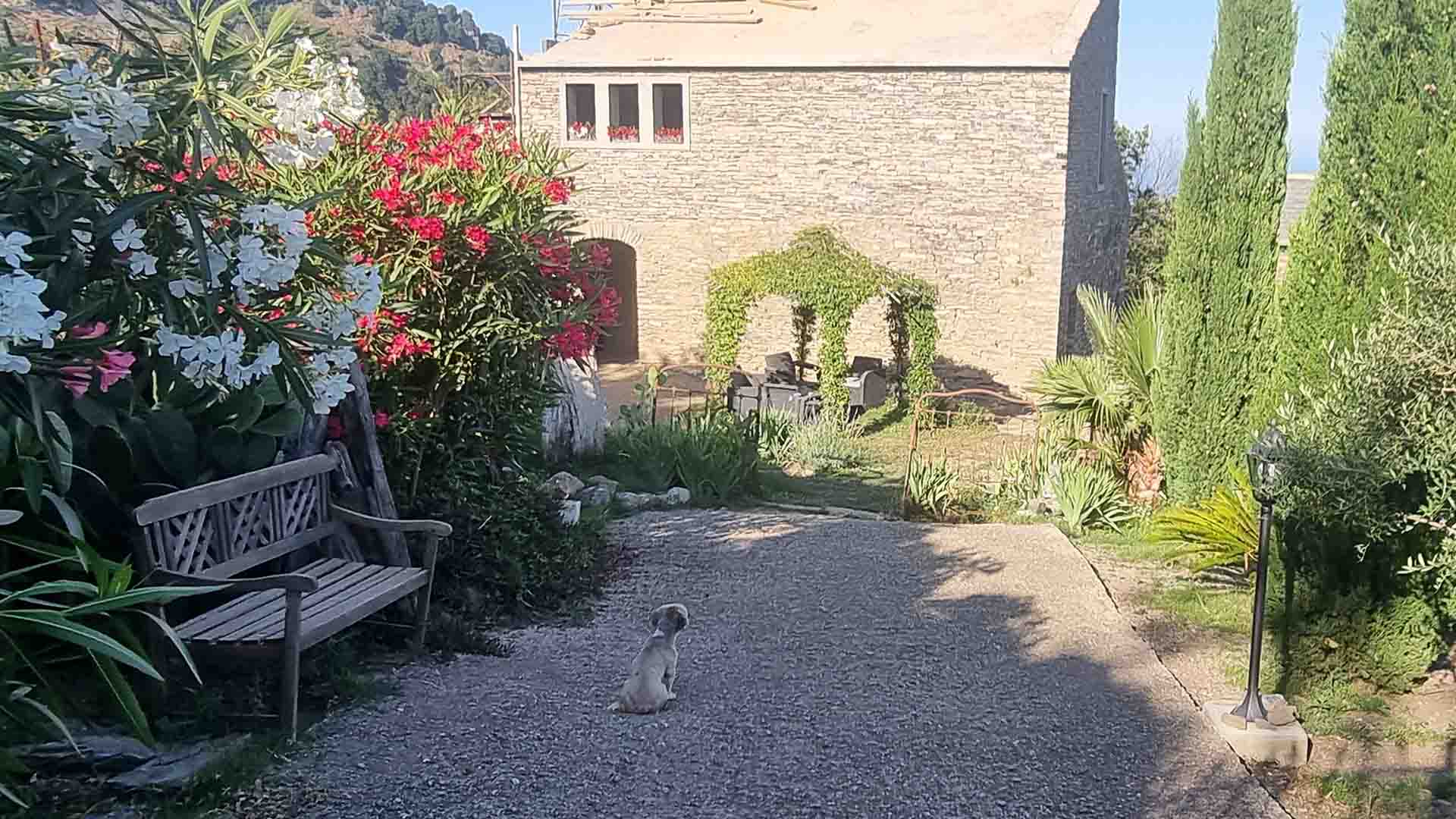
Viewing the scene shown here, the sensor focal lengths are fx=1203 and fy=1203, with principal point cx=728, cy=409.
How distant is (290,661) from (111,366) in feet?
4.50

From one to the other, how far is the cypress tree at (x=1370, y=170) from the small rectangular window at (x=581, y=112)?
14.2 m

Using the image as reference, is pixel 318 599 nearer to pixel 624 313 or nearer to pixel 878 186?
pixel 878 186

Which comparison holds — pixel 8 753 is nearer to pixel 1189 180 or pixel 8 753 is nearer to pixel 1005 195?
pixel 1189 180

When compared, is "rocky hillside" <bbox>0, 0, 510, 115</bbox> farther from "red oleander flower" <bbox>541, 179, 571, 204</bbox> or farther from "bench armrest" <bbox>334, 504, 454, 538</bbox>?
"bench armrest" <bbox>334, 504, 454, 538</bbox>

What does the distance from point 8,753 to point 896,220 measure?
1628cm

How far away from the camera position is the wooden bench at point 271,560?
3.85 metres

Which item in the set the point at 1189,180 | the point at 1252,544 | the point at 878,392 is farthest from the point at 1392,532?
the point at 878,392

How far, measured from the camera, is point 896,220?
18.2 metres

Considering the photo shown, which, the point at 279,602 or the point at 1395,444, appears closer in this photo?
the point at 279,602

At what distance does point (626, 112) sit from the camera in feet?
63.8

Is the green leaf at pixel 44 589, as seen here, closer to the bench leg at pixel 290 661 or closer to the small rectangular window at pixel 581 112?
the bench leg at pixel 290 661

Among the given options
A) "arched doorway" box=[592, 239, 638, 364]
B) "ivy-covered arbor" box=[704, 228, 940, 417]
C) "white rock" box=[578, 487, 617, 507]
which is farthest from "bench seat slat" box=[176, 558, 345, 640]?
"arched doorway" box=[592, 239, 638, 364]

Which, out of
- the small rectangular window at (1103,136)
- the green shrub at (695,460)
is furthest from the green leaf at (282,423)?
the small rectangular window at (1103,136)

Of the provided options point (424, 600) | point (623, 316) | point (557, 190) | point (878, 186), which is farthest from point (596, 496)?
point (623, 316)
